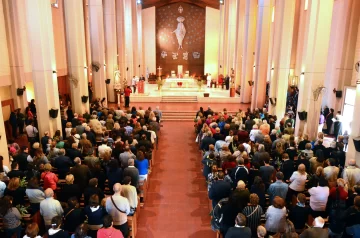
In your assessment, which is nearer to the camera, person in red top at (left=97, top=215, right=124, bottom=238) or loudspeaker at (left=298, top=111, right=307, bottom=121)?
person in red top at (left=97, top=215, right=124, bottom=238)

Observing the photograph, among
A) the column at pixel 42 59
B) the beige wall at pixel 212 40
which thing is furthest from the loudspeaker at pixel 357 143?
the beige wall at pixel 212 40

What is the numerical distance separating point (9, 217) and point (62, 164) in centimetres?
199

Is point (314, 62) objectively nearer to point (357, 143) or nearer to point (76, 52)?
point (357, 143)

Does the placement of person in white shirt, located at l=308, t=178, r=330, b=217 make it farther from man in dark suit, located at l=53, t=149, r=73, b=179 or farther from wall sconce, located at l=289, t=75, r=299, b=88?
wall sconce, located at l=289, t=75, r=299, b=88

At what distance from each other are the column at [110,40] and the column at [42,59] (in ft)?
30.6

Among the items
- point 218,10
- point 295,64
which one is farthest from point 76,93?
point 218,10

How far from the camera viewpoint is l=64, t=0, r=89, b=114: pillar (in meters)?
13.6

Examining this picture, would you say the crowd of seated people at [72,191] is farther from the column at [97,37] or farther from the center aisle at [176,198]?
the column at [97,37]

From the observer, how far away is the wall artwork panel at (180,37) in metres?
32.8

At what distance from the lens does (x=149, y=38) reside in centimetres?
3309

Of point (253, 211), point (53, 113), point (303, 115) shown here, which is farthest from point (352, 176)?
point (53, 113)

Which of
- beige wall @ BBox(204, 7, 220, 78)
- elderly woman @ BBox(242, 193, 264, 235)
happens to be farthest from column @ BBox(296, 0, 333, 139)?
beige wall @ BBox(204, 7, 220, 78)

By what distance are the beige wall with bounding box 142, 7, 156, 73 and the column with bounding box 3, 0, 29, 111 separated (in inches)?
821

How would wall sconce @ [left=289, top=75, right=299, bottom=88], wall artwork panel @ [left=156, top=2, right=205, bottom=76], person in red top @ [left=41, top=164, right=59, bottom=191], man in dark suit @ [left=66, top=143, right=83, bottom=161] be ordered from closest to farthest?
person in red top @ [left=41, top=164, right=59, bottom=191] < man in dark suit @ [left=66, top=143, right=83, bottom=161] < wall sconce @ [left=289, top=75, right=299, bottom=88] < wall artwork panel @ [left=156, top=2, right=205, bottom=76]
